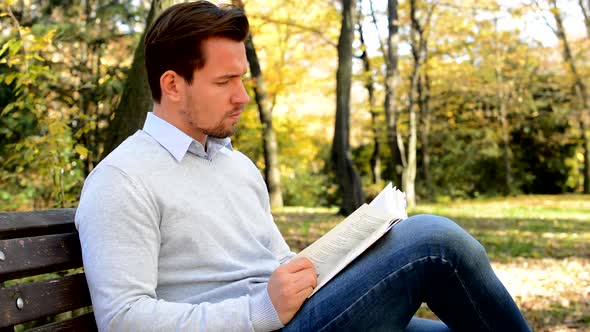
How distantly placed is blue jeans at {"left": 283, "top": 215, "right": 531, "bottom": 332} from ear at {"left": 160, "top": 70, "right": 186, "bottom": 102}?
2.25ft

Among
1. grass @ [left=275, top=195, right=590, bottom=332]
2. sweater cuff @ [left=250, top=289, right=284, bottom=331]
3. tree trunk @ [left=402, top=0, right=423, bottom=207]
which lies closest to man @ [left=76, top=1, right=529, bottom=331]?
sweater cuff @ [left=250, top=289, right=284, bottom=331]

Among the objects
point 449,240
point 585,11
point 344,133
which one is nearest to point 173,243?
point 449,240

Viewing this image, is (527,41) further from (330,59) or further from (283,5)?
(283,5)

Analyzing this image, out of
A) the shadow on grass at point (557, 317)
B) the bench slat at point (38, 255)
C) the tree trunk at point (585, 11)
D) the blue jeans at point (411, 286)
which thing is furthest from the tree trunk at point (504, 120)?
the bench slat at point (38, 255)

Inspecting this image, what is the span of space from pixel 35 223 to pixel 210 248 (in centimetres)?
46

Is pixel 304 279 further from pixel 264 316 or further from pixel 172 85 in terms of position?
pixel 172 85

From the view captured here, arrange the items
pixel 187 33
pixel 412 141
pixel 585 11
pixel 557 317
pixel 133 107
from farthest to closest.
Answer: pixel 585 11 → pixel 412 141 → pixel 557 317 → pixel 133 107 → pixel 187 33

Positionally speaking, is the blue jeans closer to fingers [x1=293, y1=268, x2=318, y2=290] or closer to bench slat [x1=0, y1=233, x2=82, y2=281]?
fingers [x1=293, y1=268, x2=318, y2=290]

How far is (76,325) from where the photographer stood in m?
1.95

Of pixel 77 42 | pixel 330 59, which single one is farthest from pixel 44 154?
pixel 330 59

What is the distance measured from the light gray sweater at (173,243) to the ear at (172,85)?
5.3 inches

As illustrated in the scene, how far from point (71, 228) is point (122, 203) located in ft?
1.07

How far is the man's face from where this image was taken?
6.79 feet

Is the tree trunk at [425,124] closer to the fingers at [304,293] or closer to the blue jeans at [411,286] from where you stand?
the blue jeans at [411,286]
